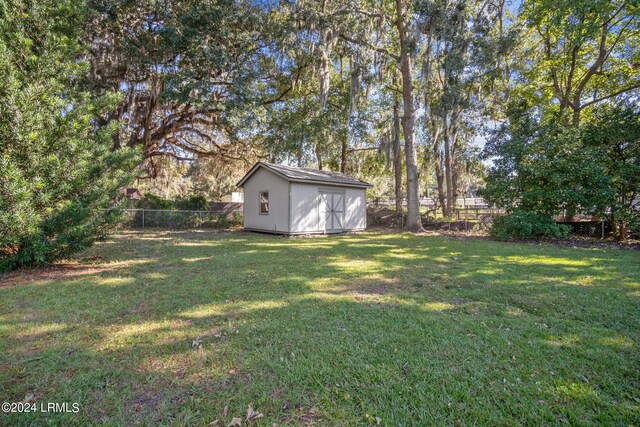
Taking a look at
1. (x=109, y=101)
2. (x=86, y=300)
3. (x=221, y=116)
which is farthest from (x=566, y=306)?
(x=221, y=116)

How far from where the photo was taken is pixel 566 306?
362cm

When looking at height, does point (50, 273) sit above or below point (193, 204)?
below

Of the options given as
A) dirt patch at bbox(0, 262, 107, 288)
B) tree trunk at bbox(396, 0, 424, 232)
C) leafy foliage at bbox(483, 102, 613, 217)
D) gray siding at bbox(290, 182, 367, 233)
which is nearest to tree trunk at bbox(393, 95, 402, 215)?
tree trunk at bbox(396, 0, 424, 232)

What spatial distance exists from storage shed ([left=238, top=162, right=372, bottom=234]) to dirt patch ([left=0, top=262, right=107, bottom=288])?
677 centimetres

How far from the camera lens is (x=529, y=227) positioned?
381 inches

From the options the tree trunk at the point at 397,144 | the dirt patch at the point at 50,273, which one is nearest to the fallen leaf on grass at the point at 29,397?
the dirt patch at the point at 50,273

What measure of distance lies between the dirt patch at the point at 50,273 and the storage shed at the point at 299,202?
22.2 ft

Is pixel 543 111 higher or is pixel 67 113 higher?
pixel 543 111

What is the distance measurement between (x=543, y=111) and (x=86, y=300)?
19.4 m

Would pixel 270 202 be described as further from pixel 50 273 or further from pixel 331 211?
pixel 50 273

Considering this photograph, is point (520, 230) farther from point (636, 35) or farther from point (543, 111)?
point (636, 35)

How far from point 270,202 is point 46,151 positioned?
7.96 meters

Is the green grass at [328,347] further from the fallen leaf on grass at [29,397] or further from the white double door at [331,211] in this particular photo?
the white double door at [331,211]

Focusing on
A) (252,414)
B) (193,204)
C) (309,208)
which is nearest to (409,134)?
(309,208)
